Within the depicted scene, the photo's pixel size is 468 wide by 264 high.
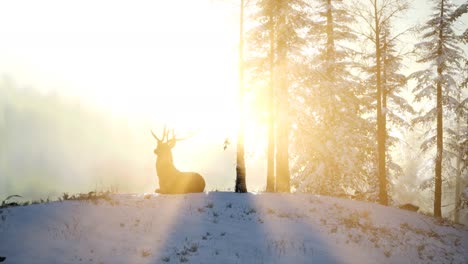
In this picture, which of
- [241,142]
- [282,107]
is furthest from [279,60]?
[241,142]

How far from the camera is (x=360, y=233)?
37.6ft

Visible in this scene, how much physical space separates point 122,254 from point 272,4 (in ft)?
51.2

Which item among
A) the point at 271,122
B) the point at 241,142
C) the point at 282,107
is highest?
the point at 282,107

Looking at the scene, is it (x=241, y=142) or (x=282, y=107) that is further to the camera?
(x=282, y=107)

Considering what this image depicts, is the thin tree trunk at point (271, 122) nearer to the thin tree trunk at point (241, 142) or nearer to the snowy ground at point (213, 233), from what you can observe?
the thin tree trunk at point (241, 142)

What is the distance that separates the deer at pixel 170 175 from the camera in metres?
14.2

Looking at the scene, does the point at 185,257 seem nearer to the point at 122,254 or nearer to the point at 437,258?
the point at 122,254

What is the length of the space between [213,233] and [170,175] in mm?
5688

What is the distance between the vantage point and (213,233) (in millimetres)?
9555

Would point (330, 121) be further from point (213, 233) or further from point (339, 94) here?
point (213, 233)

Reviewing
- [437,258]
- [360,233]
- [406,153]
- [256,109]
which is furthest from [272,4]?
[406,153]

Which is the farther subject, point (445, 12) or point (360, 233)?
point (445, 12)

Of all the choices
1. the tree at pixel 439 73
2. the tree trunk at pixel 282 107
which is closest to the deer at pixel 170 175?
the tree trunk at pixel 282 107

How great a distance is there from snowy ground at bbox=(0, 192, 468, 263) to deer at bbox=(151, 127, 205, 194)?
3.59 feet
